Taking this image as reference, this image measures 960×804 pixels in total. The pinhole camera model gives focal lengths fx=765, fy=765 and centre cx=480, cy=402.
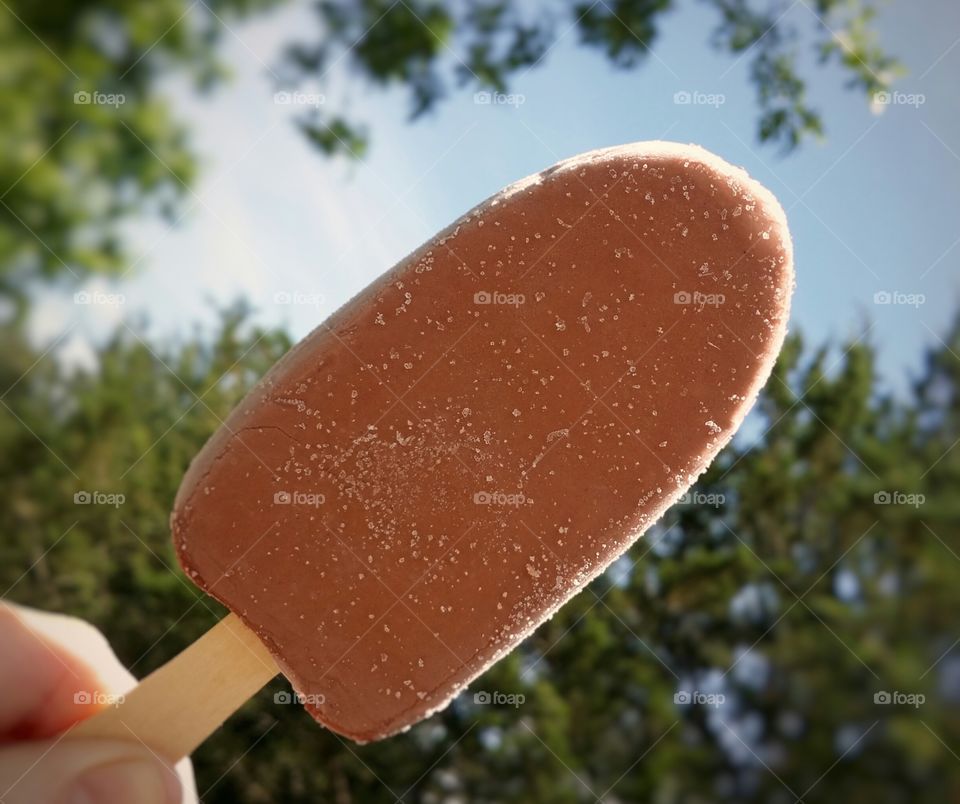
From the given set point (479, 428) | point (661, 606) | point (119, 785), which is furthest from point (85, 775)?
point (661, 606)

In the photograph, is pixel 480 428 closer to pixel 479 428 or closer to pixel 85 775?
pixel 479 428

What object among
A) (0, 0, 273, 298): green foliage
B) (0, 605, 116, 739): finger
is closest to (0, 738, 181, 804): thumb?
(0, 605, 116, 739): finger

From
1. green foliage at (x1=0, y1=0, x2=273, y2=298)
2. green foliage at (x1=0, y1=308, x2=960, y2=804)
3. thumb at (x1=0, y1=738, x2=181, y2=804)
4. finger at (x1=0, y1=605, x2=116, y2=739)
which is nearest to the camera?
thumb at (x1=0, y1=738, x2=181, y2=804)

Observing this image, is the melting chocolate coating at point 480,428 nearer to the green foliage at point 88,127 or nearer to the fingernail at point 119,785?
the fingernail at point 119,785

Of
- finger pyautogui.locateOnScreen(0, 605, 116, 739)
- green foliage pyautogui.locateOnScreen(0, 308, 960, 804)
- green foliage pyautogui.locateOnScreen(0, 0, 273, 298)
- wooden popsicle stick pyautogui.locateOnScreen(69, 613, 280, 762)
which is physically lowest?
green foliage pyautogui.locateOnScreen(0, 308, 960, 804)

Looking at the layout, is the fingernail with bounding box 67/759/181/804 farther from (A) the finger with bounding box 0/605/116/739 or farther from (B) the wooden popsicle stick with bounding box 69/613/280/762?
(A) the finger with bounding box 0/605/116/739

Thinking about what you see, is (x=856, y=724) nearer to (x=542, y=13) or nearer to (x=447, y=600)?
(x=447, y=600)
